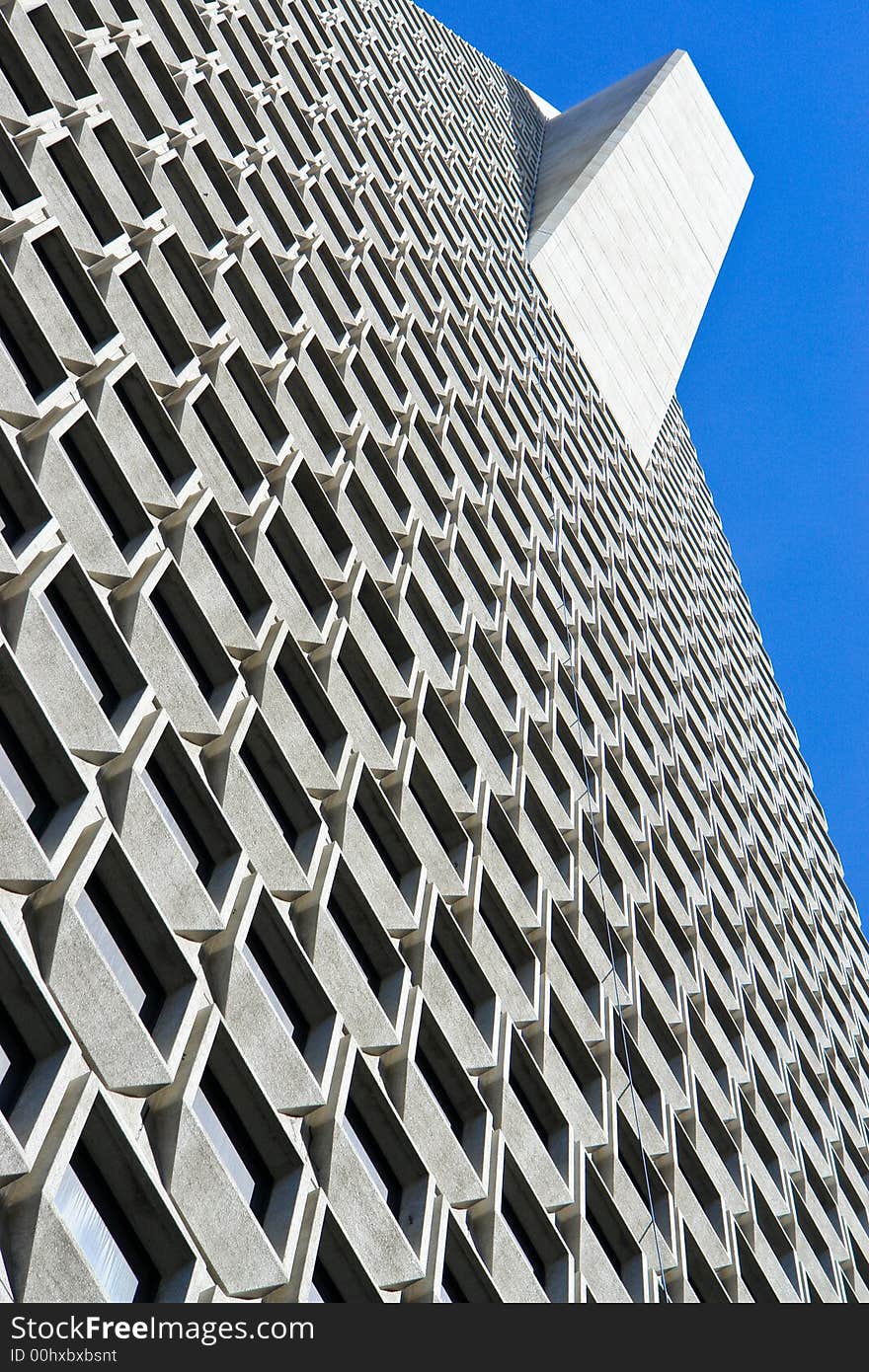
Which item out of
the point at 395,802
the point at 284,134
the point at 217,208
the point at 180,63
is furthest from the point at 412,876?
the point at 284,134

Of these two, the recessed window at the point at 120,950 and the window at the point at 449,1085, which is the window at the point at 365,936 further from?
the recessed window at the point at 120,950

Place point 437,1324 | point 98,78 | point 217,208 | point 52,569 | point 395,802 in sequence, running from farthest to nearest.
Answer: point 217,208
point 98,78
point 395,802
point 52,569
point 437,1324

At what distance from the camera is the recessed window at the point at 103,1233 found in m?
12.0

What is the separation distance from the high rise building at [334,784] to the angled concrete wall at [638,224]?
12119 millimetres

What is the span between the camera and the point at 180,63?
30.4 meters

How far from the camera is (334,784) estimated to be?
2014 centimetres

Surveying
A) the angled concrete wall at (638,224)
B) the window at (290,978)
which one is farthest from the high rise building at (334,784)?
the angled concrete wall at (638,224)

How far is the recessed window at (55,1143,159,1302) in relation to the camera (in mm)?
12008

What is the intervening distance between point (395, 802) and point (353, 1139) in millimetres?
6491

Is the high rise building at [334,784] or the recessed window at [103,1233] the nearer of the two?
the recessed window at [103,1233]

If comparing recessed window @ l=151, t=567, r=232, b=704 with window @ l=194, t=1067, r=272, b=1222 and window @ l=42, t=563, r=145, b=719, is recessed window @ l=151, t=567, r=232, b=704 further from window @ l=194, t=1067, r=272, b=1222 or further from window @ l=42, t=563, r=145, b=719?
window @ l=194, t=1067, r=272, b=1222

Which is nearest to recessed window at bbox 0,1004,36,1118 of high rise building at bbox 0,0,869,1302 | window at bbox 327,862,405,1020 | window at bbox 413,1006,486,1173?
high rise building at bbox 0,0,869,1302

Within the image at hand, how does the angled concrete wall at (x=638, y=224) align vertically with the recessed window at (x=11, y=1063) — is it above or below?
above

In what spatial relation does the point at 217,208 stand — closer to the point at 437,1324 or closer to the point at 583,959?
the point at 583,959
